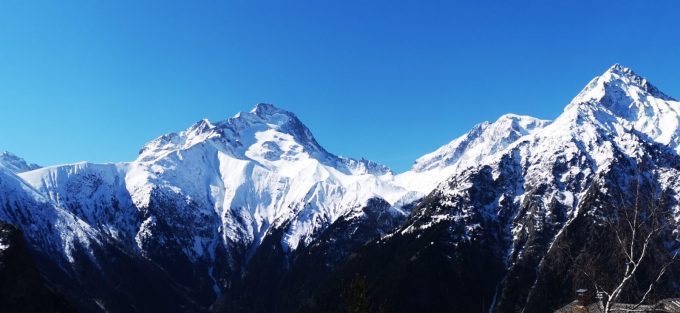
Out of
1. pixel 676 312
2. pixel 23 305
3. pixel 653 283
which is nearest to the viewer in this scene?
pixel 653 283

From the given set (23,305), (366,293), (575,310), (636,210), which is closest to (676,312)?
(575,310)

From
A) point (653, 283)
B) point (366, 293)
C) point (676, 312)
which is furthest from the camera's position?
point (366, 293)

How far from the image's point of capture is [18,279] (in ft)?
613

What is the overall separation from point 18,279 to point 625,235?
632 feet

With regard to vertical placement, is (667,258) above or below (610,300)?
above

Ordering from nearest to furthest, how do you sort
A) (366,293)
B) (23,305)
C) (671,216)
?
1. (671,216)
2. (366,293)
3. (23,305)

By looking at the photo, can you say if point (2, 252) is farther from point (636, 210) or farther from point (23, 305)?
point (636, 210)

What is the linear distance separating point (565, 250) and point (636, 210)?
167 inches

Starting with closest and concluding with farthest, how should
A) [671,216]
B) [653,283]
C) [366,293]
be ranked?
[653,283] < [671,216] < [366,293]

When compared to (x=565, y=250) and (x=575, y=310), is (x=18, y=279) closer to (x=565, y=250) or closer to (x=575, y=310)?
(x=575, y=310)

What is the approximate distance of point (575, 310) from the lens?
2149 inches

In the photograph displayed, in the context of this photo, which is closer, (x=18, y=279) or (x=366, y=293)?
(x=366, y=293)

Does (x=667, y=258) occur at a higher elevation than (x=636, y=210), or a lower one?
lower

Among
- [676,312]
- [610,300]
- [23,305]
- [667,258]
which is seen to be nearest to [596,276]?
[610,300]
